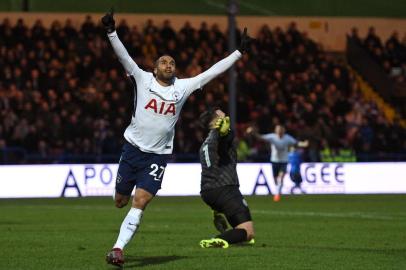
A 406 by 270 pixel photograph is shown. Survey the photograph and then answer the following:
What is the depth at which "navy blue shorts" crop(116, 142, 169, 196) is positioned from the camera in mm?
12164

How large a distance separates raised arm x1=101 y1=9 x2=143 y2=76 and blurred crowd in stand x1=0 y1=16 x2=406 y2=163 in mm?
18936

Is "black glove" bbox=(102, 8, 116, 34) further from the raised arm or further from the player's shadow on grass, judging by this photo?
the player's shadow on grass

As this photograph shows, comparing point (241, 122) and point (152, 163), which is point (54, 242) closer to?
point (152, 163)

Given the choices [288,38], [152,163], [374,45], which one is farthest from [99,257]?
[374,45]

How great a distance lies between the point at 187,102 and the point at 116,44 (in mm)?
21341

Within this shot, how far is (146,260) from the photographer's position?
12.7 m

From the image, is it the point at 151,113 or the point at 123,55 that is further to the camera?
the point at 151,113

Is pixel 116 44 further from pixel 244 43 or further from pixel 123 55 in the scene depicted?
pixel 244 43

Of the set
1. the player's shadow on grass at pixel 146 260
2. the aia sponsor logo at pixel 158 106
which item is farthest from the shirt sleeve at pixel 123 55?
the player's shadow on grass at pixel 146 260

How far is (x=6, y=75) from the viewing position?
3216 centimetres

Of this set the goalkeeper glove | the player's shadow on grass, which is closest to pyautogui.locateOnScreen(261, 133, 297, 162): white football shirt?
the goalkeeper glove

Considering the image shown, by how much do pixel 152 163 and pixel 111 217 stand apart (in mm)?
9570

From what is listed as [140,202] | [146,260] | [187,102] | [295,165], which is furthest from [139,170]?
[187,102]

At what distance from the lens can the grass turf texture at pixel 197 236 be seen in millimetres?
12555
